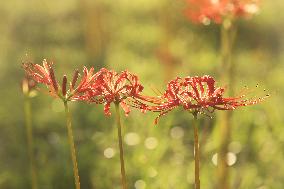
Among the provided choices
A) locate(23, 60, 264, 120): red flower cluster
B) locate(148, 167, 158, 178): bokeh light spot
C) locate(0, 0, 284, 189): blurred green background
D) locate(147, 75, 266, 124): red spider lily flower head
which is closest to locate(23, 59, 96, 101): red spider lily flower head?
locate(23, 60, 264, 120): red flower cluster

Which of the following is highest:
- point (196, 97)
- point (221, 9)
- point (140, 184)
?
point (221, 9)

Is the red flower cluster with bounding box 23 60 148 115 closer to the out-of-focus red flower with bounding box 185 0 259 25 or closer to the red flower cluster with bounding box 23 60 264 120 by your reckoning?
the red flower cluster with bounding box 23 60 264 120

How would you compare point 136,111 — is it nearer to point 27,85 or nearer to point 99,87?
point 27,85

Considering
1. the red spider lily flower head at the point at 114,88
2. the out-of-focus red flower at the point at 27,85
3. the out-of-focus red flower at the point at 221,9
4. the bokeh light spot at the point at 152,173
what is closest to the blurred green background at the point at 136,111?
the bokeh light spot at the point at 152,173

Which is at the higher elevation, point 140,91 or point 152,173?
point 140,91

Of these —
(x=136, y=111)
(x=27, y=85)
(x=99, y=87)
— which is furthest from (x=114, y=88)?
(x=136, y=111)

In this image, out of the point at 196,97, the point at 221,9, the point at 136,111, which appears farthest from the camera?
the point at 136,111
